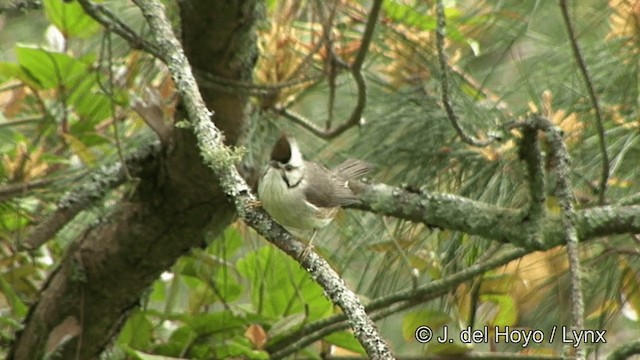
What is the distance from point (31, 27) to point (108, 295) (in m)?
1.37

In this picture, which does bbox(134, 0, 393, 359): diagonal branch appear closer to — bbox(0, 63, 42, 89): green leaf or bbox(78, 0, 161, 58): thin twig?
bbox(78, 0, 161, 58): thin twig

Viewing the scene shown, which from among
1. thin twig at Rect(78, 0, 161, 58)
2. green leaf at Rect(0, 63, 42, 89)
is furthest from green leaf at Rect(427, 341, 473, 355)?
green leaf at Rect(0, 63, 42, 89)

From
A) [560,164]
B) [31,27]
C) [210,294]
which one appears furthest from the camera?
[31,27]

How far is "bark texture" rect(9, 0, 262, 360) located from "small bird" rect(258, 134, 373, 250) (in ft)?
0.23

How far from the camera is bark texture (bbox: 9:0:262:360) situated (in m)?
1.38

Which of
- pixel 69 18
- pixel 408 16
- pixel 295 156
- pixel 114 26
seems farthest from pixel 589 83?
pixel 69 18

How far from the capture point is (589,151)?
4.97ft

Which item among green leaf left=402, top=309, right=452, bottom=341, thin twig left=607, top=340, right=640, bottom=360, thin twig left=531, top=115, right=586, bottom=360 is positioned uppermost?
green leaf left=402, top=309, right=452, bottom=341

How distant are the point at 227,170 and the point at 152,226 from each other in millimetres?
427

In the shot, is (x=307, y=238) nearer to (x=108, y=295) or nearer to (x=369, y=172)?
(x=369, y=172)

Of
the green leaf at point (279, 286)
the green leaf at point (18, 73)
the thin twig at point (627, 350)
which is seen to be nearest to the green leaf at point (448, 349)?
the green leaf at point (279, 286)

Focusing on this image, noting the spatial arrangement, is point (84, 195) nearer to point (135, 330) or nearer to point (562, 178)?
point (135, 330)

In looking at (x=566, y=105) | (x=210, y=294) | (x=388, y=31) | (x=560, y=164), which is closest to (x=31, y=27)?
(x=210, y=294)

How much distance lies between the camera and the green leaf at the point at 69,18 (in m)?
1.68
